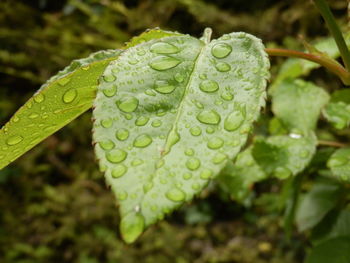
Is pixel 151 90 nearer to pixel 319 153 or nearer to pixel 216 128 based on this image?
pixel 216 128

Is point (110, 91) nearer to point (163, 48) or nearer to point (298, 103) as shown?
point (163, 48)

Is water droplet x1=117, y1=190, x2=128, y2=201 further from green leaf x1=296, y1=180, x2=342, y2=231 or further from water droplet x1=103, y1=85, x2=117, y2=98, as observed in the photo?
green leaf x1=296, y1=180, x2=342, y2=231

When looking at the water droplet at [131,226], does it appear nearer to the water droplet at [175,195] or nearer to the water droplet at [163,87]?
the water droplet at [175,195]

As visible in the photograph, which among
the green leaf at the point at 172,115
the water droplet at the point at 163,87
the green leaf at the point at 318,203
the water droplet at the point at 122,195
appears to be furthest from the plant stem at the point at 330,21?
the green leaf at the point at 318,203

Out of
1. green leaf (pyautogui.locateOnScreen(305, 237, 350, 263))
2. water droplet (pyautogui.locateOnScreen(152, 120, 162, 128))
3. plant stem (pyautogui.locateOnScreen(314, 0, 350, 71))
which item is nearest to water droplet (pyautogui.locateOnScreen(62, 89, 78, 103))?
water droplet (pyautogui.locateOnScreen(152, 120, 162, 128))

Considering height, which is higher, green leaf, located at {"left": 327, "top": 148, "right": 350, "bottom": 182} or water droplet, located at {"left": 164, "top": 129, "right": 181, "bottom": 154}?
water droplet, located at {"left": 164, "top": 129, "right": 181, "bottom": 154}

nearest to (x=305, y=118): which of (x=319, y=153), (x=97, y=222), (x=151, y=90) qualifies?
(x=319, y=153)
